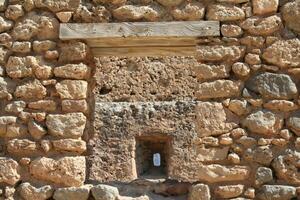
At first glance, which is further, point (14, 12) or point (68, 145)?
point (14, 12)

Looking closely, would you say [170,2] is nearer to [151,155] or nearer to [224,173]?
[224,173]

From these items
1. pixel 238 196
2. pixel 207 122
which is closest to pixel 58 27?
pixel 207 122

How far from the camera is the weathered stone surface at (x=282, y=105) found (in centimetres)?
409

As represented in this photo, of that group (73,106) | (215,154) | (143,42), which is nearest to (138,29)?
(143,42)

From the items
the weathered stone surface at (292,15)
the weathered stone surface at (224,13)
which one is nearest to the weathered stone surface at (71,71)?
the weathered stone surface at (224,13)

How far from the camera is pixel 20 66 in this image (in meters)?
4.35

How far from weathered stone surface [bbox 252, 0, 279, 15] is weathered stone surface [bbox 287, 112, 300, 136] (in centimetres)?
81

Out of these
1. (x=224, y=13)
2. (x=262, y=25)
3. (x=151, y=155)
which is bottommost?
(x=151, y=155)

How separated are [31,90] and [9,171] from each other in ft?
2.10

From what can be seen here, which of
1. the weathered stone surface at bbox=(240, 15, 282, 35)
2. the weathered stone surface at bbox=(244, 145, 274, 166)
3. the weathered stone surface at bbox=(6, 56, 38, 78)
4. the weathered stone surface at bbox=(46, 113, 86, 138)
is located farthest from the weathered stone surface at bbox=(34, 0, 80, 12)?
the weathered stone surface at bbox=(244, 145, 274, 166)

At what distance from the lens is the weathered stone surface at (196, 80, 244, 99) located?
4.15 m

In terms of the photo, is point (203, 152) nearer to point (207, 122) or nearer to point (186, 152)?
point (207, 122)

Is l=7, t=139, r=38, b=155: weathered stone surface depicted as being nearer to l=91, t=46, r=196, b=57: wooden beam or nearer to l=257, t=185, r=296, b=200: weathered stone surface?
l=91, t=46, r=196, b=57: wooden beam

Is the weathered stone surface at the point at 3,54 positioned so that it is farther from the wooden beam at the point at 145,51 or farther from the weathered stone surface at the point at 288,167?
the weathered stone surface at the point at 288,167
